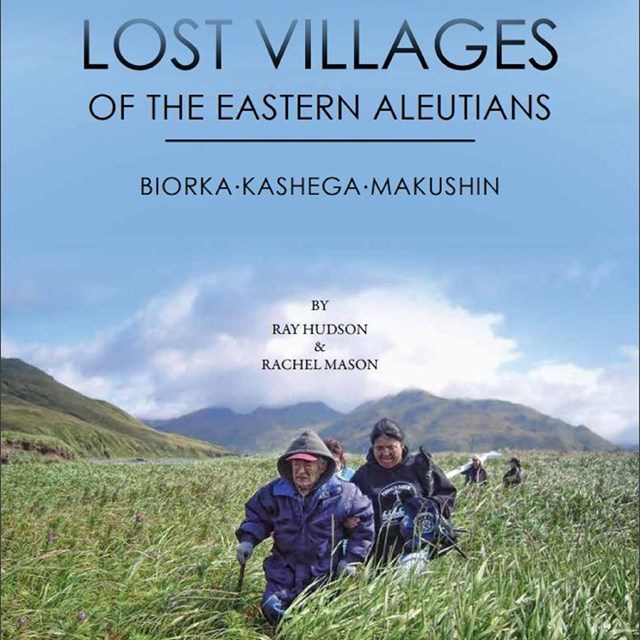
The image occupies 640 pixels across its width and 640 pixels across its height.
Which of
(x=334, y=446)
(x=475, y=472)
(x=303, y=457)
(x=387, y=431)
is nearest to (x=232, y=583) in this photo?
(x=303, y=457)

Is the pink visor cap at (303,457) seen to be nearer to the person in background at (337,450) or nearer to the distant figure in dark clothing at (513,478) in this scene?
the person in background at (337,450)

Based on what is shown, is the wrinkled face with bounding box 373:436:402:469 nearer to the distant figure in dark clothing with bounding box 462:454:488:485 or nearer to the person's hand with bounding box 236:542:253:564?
the person's hand with bounding box 236:542:253:564

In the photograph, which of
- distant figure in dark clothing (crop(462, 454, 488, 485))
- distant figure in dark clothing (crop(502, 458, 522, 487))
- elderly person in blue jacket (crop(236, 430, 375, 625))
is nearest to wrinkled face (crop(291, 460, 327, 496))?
elderly person in blue jacket (crop(236, 430, 375, 625))

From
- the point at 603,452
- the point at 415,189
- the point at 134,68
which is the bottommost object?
the point at 603,452

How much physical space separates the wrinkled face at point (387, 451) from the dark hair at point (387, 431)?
1.0 inches

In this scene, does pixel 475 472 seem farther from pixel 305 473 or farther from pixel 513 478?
pixel 305 473

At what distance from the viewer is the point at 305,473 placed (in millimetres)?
5613

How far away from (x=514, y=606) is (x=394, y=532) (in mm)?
1351

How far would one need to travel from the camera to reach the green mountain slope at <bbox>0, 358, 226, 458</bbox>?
20.2 m

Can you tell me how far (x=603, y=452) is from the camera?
25.5 m

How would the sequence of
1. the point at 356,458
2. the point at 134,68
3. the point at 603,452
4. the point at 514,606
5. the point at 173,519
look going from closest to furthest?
the point at 514,606
the point at 134,68
the point at 173,519
the point at 356,458
the point at 603,452

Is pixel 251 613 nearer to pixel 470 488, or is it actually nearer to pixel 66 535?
pixel 66 535

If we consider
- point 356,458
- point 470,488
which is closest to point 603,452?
point 356,458

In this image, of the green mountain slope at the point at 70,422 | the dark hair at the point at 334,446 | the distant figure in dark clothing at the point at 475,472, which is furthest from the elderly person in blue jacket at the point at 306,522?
the green mountain slope at the point at 70,422
